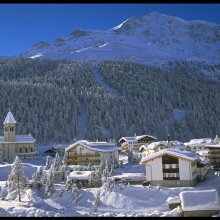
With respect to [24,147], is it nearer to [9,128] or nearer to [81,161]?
[9,128]

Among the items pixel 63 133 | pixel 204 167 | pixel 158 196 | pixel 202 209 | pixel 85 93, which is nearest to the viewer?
pixel 202 209

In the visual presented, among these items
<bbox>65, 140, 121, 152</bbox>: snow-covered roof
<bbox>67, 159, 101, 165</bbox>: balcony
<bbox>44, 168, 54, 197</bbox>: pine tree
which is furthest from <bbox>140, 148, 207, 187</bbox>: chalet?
<bbox>65, 140, 121, 152</bbox>: snow-covered roof

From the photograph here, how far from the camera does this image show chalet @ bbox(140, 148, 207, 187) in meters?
59.3

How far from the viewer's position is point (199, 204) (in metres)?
43.1

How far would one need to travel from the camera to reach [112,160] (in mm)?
75688

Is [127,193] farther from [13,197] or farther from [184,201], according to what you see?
[13,197]

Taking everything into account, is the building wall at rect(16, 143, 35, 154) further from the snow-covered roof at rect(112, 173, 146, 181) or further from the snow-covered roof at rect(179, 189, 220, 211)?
the snow-covered roof at rect(179, 189, 220, 211)

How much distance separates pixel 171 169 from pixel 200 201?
55.6ft

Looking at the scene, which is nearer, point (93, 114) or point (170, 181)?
point (170, 181)

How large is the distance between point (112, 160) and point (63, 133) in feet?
219

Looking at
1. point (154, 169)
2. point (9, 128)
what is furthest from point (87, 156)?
point (154, 169)

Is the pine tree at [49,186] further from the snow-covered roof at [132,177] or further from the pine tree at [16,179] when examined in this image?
the snow-covered roof at [132,177]

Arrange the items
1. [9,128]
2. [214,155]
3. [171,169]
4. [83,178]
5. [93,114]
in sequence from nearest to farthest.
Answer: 1. [83,178]
2. [171,169]
3. [214,155]
4. [9,128]
5. [93,114]

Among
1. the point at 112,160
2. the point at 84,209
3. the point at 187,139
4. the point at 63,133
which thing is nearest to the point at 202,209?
the point at 84,209
